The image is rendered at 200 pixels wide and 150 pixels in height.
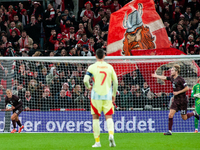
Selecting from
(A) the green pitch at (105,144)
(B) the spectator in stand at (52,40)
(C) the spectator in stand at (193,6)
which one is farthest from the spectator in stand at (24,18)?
(A) the green pitch at (105,144)

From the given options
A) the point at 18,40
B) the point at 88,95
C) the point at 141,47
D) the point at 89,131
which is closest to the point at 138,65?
the point at 141,47

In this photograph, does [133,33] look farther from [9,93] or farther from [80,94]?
[9,93]

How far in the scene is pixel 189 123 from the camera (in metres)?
12.1

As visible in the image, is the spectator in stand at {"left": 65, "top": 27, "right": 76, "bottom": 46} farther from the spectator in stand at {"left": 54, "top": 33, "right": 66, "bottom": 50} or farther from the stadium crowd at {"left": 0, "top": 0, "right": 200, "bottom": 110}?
the spectator in stand at {"left": 54, "top": 33, "right": 66, "bottom": 50}

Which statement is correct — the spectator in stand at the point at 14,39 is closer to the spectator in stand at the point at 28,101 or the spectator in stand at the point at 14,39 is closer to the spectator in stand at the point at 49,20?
the spectator in stand at the point at 49,20

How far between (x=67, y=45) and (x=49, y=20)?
2.30 metres

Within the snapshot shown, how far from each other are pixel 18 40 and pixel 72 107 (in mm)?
5545

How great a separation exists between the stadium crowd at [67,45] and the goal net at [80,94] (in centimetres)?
3

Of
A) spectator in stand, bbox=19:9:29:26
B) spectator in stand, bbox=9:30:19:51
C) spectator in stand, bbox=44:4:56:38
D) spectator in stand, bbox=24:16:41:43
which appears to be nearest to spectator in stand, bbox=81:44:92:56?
spectator in stand, bbox=44:4:56:38

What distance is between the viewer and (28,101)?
12758mm

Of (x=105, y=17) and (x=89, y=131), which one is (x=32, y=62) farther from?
(x=105, y=17)

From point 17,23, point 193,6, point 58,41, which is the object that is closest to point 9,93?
point 58,41

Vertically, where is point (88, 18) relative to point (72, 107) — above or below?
above

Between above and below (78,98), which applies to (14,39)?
above
